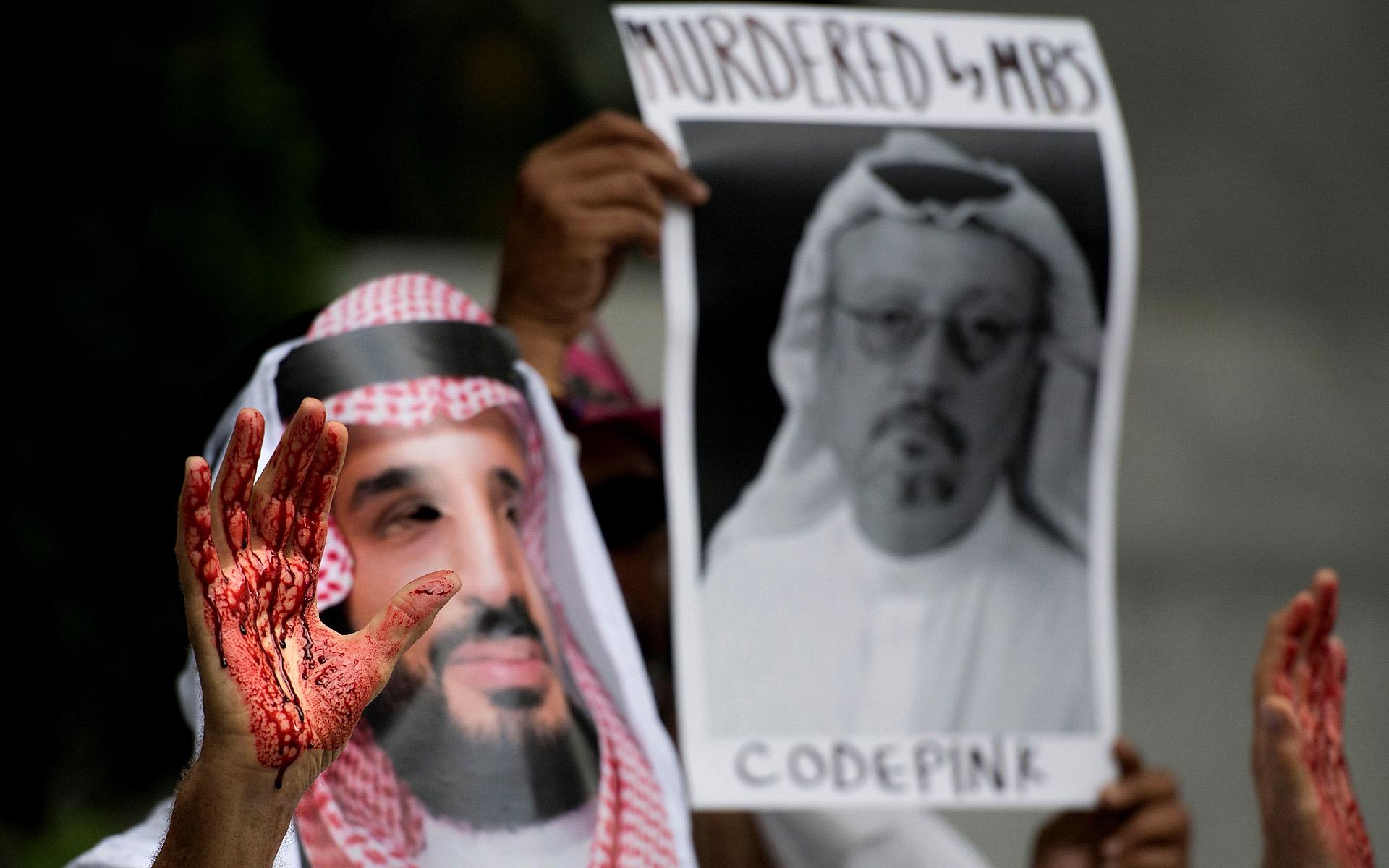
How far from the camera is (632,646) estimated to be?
4.38ft

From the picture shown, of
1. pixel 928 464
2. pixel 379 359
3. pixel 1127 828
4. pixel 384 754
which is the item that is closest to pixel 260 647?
pixel 384 754

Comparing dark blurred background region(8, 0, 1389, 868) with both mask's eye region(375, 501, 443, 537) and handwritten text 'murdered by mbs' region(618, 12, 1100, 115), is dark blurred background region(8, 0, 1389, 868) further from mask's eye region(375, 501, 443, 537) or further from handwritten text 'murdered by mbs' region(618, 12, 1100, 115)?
mask's eye region(375, 501, 443, 537)

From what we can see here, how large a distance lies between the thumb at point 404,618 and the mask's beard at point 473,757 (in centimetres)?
22

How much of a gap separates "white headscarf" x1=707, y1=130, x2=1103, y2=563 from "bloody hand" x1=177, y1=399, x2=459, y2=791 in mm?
558

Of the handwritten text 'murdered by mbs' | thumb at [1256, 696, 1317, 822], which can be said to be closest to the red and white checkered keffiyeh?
the handwritten text 'murdered by mbs'

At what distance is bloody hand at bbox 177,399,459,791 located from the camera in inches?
35.5

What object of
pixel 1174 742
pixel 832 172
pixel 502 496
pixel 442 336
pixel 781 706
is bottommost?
pixel 1174 742

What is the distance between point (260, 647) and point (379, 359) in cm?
39

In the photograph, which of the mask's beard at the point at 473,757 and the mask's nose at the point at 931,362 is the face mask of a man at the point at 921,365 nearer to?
the mask's nose at the point at 931,362

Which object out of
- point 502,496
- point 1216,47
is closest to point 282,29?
point 1216,47

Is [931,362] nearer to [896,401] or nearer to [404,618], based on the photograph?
[896,401]

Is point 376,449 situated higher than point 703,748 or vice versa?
point 376,449

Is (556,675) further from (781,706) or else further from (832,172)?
(832,172)

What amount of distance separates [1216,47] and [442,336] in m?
3.60
